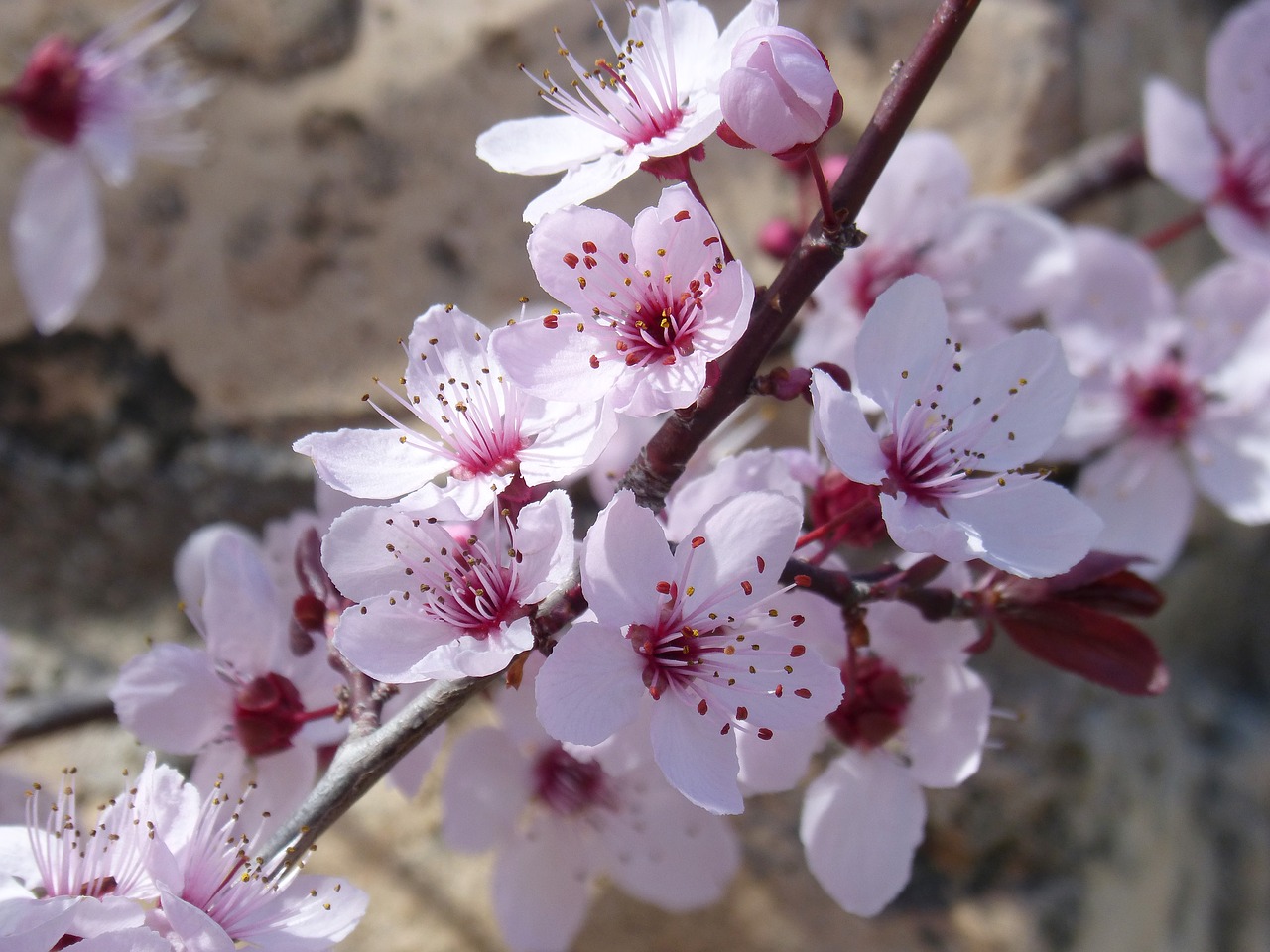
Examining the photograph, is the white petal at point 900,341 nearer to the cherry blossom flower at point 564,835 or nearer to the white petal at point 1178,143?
the cherry blossom flower at point 564,835

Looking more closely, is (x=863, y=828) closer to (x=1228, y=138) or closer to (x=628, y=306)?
(x=628, y=306)

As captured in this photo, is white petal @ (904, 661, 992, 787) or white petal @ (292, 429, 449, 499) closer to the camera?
white petal @ (292, 429, 449, 499)

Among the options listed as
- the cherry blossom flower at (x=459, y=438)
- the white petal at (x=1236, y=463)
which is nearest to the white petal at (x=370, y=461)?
the cherry blossom flower at (x=459, y=438)

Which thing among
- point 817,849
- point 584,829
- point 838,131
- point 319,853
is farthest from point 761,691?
point 838,131

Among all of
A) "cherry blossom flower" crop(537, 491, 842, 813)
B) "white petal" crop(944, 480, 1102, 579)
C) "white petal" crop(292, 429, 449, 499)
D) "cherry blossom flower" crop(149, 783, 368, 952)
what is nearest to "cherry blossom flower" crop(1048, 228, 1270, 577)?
"white petal" crop(944, 480, 1102, 579)

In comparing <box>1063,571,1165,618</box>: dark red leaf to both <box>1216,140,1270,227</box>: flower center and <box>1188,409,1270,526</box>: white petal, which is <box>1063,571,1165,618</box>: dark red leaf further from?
<box>1216,140,1270,227</box>: flower center
